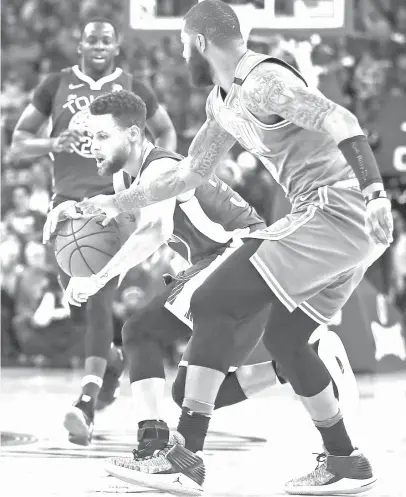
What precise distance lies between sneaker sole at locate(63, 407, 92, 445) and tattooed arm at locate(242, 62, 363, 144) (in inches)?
87.8

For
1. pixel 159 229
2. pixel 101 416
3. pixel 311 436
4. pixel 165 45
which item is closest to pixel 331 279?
pixel 159 229

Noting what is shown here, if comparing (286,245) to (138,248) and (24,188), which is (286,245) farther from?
(24,188)

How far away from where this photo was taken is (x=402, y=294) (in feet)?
38.1

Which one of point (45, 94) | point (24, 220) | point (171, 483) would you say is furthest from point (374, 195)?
point (24, 220)

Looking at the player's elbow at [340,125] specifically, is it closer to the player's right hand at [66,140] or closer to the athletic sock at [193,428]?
the athletic sock at [193,428]

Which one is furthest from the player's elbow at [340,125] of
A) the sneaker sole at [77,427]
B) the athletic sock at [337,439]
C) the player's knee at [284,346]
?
the sneaker sole at [77,427]

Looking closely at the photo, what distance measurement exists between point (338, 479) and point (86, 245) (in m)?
2.34

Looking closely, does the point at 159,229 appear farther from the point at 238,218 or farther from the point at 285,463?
the point at 285,463

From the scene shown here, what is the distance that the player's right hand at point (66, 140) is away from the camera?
6102 millimetres

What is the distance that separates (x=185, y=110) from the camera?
1293 centimetres

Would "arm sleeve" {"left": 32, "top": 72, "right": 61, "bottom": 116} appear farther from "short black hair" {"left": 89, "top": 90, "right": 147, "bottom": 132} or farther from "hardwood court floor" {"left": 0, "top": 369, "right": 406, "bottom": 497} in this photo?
"hardwood court floor" {"left": 0, "top": 369, "right": 406, "bottom": 497}

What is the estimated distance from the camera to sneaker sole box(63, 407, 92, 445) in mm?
5441

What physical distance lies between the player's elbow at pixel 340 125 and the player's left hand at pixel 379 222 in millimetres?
282

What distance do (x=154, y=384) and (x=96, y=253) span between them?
1546 millimetres
